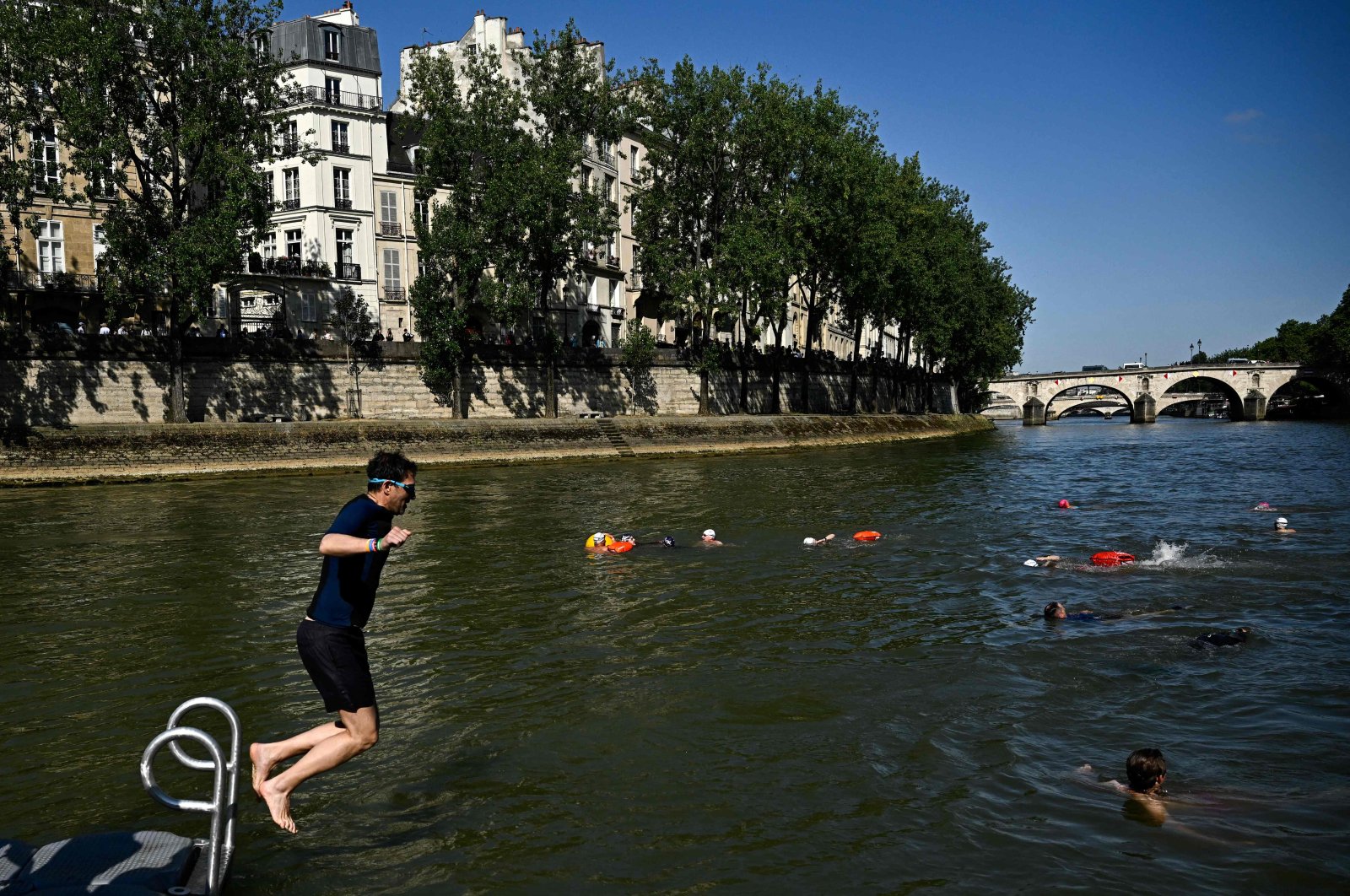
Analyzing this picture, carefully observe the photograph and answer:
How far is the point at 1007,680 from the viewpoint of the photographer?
426 inches

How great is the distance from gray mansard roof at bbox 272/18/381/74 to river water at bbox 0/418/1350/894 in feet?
143

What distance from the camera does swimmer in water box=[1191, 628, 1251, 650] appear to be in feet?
39.6

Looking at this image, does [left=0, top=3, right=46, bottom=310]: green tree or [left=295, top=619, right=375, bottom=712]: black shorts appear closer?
[left=295, top=619, right=375, bottom=712]: black shorts

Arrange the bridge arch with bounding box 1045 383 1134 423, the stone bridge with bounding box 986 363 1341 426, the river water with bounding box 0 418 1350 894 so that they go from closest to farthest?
1. the river water with bounding box 0 418 1350 894
2. the stone bridge with bounding box 986 363 1341 426
3. the bridge arch with bounding box 1045 383 1134 423

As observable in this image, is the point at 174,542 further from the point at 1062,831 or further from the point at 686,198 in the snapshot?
the point at 686,198

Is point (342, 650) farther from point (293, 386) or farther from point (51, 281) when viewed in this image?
point (51, 281)

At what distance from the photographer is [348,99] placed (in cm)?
5797

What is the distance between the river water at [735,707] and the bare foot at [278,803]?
0.23m

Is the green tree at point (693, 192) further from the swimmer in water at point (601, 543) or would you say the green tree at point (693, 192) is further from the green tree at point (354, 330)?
the swimmer in water at point (601, 543)

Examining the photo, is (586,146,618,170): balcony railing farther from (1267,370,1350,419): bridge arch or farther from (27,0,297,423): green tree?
(1267,370,1350,419): bridge arch

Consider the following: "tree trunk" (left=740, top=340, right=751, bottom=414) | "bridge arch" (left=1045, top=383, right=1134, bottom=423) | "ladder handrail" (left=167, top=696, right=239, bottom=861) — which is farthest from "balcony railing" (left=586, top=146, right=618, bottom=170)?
"bridge arch" (left=1045, top=383, right=1134, bottom=423)

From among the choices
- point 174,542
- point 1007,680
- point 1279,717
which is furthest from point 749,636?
point 174,542

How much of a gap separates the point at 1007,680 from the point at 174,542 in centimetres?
1815

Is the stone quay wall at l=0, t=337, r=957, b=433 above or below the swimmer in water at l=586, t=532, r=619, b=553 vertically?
above
